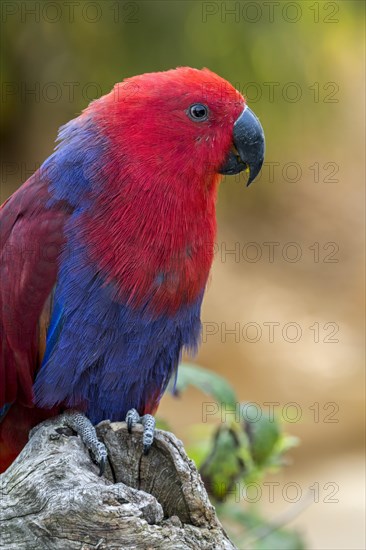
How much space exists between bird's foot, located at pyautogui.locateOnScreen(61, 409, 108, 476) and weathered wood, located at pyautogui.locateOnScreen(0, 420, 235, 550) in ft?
0.10

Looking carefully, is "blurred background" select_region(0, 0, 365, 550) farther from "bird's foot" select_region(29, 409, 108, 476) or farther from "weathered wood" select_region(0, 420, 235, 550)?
"weathered wood" select_region(0, 420, 235, 550)

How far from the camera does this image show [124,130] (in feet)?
7.73

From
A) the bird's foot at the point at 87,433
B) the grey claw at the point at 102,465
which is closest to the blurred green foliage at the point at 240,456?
the bird's foot at the point at 87,433

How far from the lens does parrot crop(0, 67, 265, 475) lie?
2.29 m

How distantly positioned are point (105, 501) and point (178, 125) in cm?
117

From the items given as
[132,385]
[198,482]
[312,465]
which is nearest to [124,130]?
[132,385]

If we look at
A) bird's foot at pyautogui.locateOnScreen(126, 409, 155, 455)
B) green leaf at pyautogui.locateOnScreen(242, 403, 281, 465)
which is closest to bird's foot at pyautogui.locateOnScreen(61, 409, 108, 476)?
bird's foot at pyautogui.locateOnScreen(126, 409, 155, 455)

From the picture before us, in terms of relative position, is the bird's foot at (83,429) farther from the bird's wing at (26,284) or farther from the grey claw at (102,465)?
the bird's wing at (26,284)

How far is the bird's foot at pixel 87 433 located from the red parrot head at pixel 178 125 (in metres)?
0.73

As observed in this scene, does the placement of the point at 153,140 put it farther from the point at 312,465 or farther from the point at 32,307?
the point at 312,465

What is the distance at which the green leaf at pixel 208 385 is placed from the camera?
8.51 ft

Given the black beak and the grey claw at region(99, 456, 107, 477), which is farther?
the black beak

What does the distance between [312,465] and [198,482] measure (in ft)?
15.7

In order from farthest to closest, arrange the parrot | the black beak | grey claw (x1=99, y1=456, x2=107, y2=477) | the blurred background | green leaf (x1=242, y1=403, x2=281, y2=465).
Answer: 1. the blurred background
2. green leaf (x1=242, y1=403, x2=281, y2=465)
3. the black beak
4. the parrot
5. grey claw (x1=99, y1=456, x2=107, y2=477)
